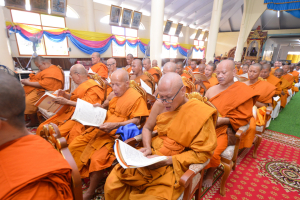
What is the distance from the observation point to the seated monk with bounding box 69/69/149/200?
176 cm

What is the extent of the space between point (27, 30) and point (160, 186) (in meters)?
10.5

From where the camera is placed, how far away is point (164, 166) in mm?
1381

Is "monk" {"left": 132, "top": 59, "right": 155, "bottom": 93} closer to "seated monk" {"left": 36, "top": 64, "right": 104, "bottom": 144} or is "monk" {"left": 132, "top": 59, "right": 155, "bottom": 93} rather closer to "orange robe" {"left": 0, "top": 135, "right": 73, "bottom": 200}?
"seated monk" {"left": 36, "top": 64, "right": 104, "bottom": 144}

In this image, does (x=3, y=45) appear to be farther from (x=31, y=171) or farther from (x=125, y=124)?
(x=31, y=171)

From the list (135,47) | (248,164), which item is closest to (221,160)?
(248,164)

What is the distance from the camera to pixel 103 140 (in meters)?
1.95

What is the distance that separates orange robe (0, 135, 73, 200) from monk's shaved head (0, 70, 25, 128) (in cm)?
12

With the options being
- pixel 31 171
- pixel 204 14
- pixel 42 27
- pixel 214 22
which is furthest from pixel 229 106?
pixel 204 14

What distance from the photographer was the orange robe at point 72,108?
2.31 meters

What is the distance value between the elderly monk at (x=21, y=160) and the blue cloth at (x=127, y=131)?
984mm

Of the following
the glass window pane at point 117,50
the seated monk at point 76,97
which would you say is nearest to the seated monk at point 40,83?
the seated monk at point 76,97

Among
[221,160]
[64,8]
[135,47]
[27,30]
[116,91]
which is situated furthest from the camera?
[135,47]

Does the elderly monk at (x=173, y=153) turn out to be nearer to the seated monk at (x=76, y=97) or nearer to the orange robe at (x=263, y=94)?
the seated monk at (x=76, y=97)

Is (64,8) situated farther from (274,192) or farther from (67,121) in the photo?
(274,192)
